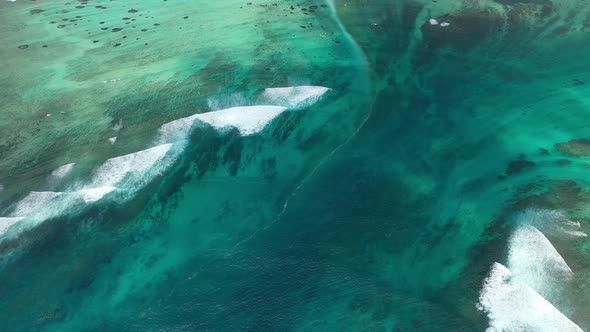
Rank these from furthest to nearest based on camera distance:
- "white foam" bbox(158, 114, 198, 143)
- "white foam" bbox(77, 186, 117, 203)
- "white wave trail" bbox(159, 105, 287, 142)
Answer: "white wave trail" bbox(159, 105, 287, 142) < "white foam" bbox(158, 114, 198, 143) < "white foam" bbox(77, 186, 117, 203)

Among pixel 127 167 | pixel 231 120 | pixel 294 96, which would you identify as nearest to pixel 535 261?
pixel 294 96

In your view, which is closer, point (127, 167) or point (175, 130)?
point (127, 167)

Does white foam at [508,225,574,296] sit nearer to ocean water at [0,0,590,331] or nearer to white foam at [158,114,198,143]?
ocean water at [0,0,590,331]

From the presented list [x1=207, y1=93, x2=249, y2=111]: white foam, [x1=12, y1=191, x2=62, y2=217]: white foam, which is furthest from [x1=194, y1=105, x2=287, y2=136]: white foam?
[x1=12, y1=191, x2=62, y2=217]: white foam

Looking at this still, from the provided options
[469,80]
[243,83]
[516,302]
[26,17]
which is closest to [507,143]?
[469,80]

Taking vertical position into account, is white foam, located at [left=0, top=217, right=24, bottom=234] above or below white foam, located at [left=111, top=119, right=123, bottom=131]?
below

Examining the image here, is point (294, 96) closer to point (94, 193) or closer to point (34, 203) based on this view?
point (94, 193)

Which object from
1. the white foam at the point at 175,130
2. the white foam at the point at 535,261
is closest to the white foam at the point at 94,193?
the white foam at the point at 175,130
